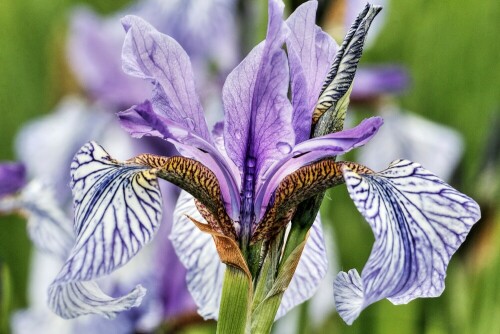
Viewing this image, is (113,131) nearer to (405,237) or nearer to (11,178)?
(11,178)

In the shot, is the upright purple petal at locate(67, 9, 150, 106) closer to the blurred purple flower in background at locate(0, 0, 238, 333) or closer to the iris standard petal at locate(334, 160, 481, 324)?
the blurred purple flower in background at locate(0, 0, 238, 333)

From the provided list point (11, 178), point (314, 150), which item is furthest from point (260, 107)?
point (11, 178)

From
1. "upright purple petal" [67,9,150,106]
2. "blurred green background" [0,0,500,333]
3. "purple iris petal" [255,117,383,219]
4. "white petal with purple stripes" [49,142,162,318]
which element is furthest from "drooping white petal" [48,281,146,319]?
"upright purple petal" [67,9,150,106]

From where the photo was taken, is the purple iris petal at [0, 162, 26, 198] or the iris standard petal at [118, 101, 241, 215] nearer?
the iris standard petal at [118, 101, 241, 215]

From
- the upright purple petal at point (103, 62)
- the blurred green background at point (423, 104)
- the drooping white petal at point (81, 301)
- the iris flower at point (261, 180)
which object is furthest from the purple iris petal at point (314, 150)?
the upright purple petal at point (103, 62)

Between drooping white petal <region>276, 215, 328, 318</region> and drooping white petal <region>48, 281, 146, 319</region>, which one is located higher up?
drooping white petal <region>276, 215, 328, 318</region>

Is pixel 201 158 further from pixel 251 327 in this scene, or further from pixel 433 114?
pixel 433 114
